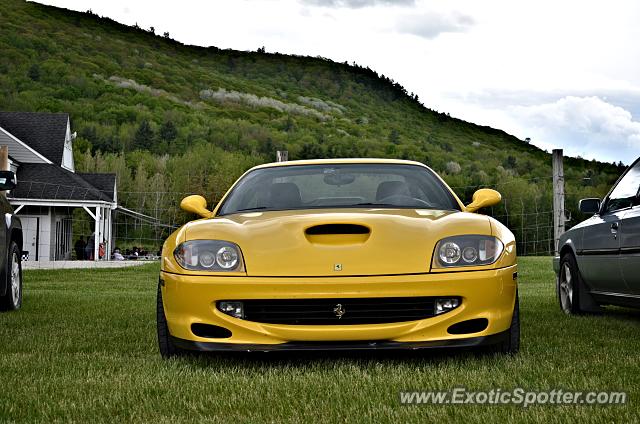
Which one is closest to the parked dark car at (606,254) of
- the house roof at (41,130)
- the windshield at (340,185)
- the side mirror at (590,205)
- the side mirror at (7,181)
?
the side mirror at (590,205)

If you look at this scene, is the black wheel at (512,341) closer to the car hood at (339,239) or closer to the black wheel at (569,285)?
the car hood at (339,239)

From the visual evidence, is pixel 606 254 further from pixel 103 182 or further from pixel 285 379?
pixel 103 182

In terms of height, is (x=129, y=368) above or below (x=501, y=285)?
below

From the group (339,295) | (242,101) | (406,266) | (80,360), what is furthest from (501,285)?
(242,101)

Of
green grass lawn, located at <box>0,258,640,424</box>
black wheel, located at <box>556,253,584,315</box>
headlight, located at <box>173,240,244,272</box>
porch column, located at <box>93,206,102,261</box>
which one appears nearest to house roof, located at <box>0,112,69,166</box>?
porch column, located at <box>93,206,102,261</box>

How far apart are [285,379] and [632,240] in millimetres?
3432

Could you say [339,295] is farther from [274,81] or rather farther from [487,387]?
[274,81]

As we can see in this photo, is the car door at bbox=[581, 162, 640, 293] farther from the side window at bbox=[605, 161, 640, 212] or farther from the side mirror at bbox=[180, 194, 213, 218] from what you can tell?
the side mirror at bbox=[180, 194, 213, 218]

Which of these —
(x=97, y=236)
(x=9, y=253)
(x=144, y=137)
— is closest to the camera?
(x=9, y=253)

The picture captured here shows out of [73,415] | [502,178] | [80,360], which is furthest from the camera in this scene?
[502,178]

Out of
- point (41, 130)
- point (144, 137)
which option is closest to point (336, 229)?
point (41, 130)

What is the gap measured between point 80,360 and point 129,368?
54 centimetres

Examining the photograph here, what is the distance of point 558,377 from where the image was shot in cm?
425

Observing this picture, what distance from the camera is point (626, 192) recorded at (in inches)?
271
